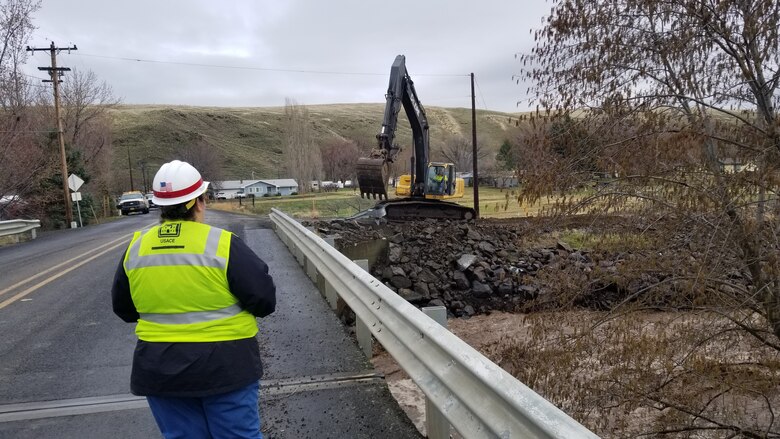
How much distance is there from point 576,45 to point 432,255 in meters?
9.61

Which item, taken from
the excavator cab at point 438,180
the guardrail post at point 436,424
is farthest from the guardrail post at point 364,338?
the excavator cab at point 438,180

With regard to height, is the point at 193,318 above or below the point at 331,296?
above

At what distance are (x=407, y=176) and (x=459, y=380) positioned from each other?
20926 mm

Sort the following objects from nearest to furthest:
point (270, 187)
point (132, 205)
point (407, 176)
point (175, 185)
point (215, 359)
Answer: point (215, 359) → point (175, 185) → point (407, 176) → point (132, 205) → point (270, 187)

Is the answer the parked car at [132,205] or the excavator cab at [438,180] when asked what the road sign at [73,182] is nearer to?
the parked car at [132,205]

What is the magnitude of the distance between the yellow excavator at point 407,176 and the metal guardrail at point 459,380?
13.3 meters

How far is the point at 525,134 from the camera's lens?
611 cm

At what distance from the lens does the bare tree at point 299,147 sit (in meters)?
92.8

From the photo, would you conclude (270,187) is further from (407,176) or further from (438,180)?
(438,180)

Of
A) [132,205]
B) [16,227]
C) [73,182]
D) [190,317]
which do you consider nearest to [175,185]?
[190,317]

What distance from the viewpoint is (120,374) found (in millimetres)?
4988

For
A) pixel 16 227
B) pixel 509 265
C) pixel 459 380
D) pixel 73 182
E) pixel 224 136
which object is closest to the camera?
pixel 459 380

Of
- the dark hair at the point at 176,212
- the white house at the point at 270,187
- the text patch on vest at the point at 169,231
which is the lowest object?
the white house at the point at 270,187

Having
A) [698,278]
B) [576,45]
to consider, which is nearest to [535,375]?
[698,278]
